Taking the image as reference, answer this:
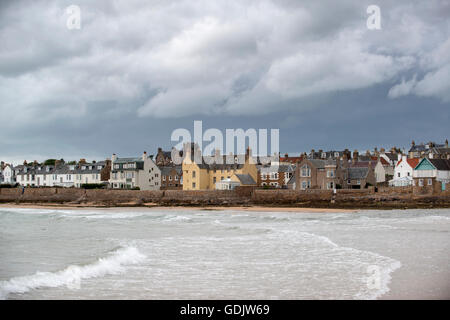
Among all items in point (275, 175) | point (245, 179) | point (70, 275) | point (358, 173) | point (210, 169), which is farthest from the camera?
point (275, 175)

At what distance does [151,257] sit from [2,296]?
4.71 meters

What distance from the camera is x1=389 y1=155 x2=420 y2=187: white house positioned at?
49.4m

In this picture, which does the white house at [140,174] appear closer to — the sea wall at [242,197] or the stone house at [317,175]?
the sea wall at [242,197]

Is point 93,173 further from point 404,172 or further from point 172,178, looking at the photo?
point 404,172

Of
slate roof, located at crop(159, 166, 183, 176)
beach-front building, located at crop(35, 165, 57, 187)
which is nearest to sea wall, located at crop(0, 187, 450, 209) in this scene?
slate roof, located at crop(159, 166, 183, 176)

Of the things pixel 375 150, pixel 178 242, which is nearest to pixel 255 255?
pixel 178 242

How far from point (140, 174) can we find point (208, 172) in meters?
10.2

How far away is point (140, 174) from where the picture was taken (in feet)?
193

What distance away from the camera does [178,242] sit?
16.0m

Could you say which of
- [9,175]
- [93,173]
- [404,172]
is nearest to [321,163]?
[404,172]

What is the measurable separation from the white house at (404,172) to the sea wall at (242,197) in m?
9.49

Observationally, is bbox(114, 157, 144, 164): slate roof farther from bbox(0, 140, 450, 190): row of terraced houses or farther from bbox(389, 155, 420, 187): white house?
bbox(389, 155, 420, 187): white house

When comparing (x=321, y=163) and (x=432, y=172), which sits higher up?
(x=321, y=163)

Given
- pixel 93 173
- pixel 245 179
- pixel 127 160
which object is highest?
pixel 127 160
